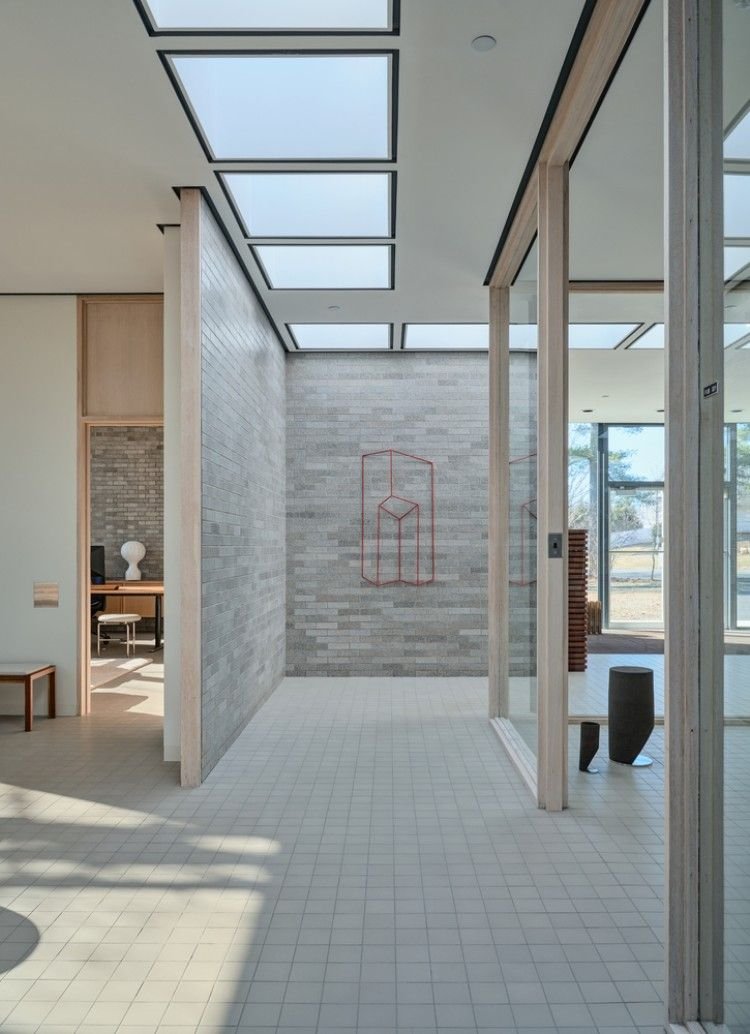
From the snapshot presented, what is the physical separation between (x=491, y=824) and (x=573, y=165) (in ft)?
9.96

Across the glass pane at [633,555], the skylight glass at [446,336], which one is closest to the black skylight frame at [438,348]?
the skylight glass at [446,336]

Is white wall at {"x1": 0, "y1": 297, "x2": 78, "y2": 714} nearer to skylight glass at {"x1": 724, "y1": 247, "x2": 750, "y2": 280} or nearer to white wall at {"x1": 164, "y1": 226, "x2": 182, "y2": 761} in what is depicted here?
white wall at {"x1": 164, "y1": 226, "x2": 182, "y2": 761}

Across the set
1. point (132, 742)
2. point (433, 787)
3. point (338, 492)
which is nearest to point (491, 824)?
point (433, 787)

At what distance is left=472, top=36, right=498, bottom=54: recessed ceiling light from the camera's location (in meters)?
3.04

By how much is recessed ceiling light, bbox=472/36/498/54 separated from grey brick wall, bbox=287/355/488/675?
491 cm

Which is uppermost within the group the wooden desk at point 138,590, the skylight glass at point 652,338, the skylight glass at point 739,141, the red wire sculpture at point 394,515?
the skylight glass at point 652,338

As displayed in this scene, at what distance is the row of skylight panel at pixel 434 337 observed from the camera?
7.13 metres

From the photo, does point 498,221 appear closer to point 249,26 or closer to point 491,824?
point 249,26

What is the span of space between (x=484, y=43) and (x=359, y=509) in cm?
523

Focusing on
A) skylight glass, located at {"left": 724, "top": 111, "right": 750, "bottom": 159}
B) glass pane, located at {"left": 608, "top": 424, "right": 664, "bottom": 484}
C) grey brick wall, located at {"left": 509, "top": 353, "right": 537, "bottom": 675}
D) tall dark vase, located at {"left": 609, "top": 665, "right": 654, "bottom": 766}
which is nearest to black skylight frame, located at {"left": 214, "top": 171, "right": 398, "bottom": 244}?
grey brick wall, located at {"left": 509, "top": 353, "right": 537, "bottom": 675}

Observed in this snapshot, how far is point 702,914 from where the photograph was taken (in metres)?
2.03

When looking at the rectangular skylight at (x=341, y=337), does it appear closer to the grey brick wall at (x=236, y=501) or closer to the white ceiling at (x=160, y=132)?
the grey brick wall at (x=236, y=501)

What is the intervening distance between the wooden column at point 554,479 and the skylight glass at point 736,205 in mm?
1997

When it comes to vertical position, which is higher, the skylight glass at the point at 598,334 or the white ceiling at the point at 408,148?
the white ceiling at the point at 408,148
